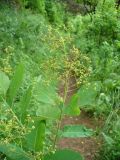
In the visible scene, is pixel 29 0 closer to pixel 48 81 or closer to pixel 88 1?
pixel 88 1

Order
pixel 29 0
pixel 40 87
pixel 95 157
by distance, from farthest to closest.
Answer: pixel 29 0, pixel 95 157, pixel 40 87

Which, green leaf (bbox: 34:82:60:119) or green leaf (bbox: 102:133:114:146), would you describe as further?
green leaf (bbox: 102:133:114:146)

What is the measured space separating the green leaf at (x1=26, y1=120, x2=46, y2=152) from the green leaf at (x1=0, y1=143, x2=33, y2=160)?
0.20 feet

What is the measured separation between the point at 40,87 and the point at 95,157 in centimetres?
268

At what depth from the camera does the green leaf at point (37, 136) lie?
85.5 inches

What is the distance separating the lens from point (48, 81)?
2.58 metres

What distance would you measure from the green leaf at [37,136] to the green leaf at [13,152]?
61 mm

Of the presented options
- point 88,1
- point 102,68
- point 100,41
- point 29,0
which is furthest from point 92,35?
point 88,1

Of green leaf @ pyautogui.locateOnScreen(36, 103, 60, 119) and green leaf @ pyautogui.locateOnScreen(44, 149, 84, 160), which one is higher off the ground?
green leaf @ pyautogui.locateOnScreen(36, 103, 60, 119)

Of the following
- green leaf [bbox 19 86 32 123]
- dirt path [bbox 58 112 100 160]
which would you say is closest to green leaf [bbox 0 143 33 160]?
green leaf [bbox 19 86 32 123]

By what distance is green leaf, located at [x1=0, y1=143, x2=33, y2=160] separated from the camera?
217 centimetres

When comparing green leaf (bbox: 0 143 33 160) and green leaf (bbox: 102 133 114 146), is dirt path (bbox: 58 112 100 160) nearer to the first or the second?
green leaf (bbox: 102 133 114 146)

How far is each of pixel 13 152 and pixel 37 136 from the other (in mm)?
159

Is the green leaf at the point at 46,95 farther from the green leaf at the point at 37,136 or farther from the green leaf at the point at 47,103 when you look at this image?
the green leaf at the point at 37,136
